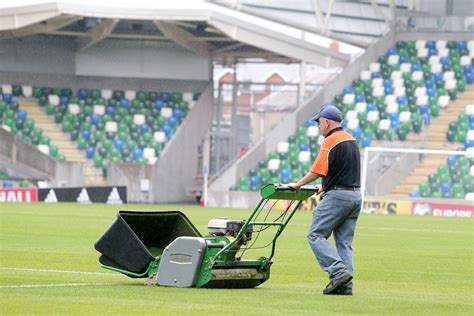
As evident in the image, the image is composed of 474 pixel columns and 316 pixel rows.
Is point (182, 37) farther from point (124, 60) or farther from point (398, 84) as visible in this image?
point (398, 84)

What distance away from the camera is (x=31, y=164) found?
52.4 meters

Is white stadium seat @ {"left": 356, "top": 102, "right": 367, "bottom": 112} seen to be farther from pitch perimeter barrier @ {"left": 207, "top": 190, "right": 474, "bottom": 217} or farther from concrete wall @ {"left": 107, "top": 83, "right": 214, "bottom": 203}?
pitch perimeter barrier @ {"left": 207, "top": 190, "right": 474, "bottom": 217}

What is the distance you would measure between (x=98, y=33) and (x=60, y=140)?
4.83 m

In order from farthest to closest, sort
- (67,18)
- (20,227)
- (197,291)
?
(67,18)
(20,227)
(197,291)

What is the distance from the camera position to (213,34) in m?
57.2

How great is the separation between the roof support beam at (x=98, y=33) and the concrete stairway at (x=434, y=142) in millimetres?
13240

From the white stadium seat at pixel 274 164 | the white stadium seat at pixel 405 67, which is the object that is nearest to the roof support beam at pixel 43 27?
the white stadium seat at pixel 274 164

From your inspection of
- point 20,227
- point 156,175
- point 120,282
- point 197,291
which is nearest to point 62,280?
point 120,282

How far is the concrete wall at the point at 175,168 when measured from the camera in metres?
53.8

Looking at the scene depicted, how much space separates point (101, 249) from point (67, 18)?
40.2 m

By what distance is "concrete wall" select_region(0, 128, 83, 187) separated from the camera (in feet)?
171

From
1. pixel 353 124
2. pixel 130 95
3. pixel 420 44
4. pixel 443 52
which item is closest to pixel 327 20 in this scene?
pixel 353 124

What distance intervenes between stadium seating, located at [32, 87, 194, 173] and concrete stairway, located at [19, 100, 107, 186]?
25cm

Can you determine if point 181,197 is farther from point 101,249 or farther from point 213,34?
point 101,249
